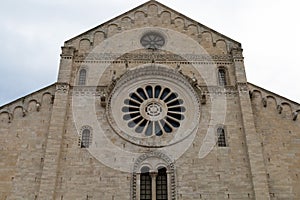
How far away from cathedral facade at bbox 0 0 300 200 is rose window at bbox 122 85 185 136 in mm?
48

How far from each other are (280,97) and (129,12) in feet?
30.1

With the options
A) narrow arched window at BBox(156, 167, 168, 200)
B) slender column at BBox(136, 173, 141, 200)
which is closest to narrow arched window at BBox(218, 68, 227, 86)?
narrow arched window at BBox(156, 167, 168, 200)

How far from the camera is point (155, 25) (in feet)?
67.2

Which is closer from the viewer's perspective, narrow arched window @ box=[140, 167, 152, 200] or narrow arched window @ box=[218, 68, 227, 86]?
narrow arched window @ box=[140, 167, 152, 200]

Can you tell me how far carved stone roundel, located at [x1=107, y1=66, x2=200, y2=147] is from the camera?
16.7 metres

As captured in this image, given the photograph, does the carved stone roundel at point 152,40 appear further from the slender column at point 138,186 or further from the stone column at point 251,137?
the slender column at point 138,186

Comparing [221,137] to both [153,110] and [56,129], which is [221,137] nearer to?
[153,110]

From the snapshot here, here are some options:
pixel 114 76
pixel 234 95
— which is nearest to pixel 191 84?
pixel 234 95

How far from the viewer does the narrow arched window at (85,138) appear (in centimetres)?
1627

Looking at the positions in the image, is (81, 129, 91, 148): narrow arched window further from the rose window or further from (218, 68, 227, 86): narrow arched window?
(218, 68, 227, 86): narrow arched window

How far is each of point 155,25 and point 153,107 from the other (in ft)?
16.8

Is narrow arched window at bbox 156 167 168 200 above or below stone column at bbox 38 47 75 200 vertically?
below

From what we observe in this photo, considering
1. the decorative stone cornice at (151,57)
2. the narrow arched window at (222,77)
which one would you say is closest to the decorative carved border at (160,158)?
the narrow arched window at (222,77)

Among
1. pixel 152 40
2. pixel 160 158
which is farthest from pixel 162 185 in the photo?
pixel 152 40
